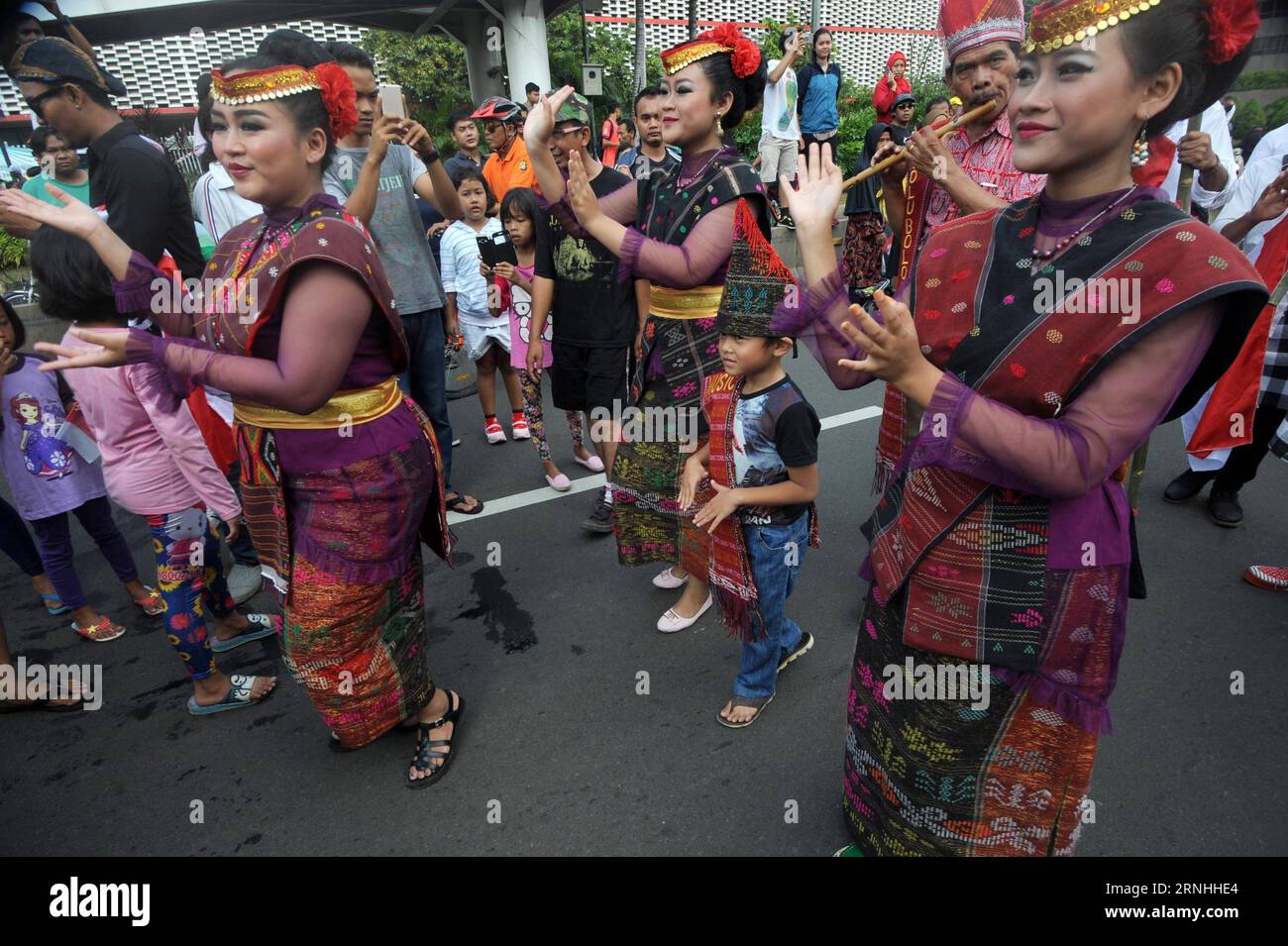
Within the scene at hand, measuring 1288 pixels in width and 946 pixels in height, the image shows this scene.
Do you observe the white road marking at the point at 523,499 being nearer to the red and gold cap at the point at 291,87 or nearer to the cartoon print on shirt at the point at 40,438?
the cartoon print on shirt at the point at 40,438

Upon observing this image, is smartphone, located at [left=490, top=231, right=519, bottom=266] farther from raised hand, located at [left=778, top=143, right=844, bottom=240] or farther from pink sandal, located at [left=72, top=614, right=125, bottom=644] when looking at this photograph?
raised hand, located at [left=778, top=143, right=844, bottom=240]

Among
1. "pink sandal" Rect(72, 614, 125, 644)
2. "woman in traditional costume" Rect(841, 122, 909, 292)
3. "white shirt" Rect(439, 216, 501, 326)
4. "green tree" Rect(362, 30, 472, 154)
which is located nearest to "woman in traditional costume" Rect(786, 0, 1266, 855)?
"pink sandal" Rect(72, 614, 125, 644)

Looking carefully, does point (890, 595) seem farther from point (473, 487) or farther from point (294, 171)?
point (473, 487)

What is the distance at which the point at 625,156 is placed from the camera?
368 inches

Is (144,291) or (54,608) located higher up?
(144,291)

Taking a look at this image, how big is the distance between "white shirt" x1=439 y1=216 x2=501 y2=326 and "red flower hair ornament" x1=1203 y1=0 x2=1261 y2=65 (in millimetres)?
3870

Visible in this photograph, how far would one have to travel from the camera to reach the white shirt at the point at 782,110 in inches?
327

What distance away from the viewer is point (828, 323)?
1.48 m

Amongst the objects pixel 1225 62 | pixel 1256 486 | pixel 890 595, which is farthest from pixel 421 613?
pixel 1256 486

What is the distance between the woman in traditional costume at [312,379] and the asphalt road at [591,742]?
26 centimetres

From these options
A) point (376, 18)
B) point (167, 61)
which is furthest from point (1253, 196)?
point (167, 61)

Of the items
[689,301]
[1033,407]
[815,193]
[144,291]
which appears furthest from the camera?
[689,301]

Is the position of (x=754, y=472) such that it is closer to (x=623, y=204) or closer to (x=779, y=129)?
(x=623, y=204)

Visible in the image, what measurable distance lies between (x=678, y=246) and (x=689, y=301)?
0.69ft
